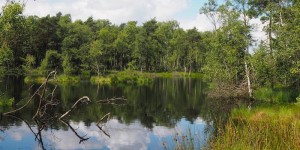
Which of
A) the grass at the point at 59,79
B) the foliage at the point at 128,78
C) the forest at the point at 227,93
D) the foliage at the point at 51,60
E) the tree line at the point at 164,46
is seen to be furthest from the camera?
the foliage at the point at 51,60

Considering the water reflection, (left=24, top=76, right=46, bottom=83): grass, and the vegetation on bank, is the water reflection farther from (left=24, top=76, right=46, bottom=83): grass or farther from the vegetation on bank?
(left=24, top=76, right=46, bottom=83): grass

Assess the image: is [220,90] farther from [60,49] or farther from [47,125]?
[60,49]

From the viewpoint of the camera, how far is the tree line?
34.9 meters

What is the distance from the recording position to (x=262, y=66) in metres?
42.1

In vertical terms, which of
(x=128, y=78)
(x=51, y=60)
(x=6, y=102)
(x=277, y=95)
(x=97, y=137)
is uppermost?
(x=51, y=60)

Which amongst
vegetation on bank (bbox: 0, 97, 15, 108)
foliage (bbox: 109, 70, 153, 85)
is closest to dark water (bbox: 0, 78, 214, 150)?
vegetation on bank (bbox: 0, 97, 15, 108)

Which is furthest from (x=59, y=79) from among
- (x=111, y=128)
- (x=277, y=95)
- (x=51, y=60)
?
(x=111, y=128)

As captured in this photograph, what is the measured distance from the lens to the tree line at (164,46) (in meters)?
34.9

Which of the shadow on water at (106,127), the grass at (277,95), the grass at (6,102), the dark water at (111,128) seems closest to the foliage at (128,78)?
the grass at (277,95)

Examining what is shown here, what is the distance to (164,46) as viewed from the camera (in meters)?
141

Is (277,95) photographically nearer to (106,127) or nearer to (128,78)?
(106,127)

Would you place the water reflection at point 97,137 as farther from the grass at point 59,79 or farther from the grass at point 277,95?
the grass at point 59,79

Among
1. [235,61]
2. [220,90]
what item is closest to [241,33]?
[235,61]

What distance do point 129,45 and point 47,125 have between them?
305 ft
